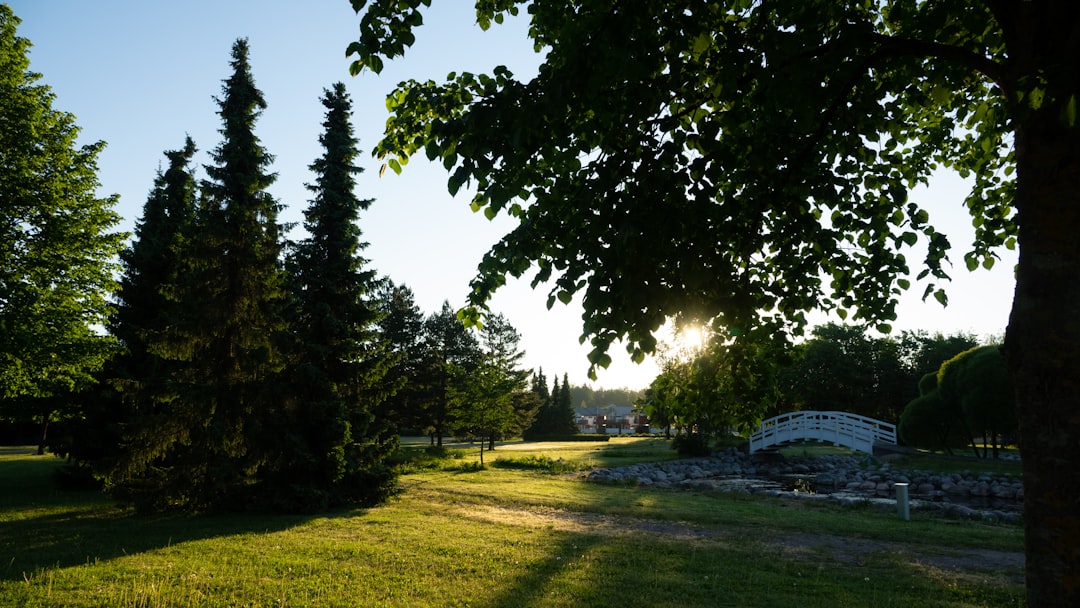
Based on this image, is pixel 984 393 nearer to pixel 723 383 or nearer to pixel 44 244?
pixel 723 383

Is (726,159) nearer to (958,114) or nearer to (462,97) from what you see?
(462,97)

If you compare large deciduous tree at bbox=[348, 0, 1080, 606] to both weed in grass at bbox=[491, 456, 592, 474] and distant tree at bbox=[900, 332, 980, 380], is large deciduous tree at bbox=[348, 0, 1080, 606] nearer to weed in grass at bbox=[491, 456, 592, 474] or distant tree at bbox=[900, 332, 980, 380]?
weed in grass at bbox=[491, 456, 592, 474]

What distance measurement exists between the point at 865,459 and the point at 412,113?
107 feet

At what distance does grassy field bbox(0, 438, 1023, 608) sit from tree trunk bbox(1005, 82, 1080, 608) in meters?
4.36

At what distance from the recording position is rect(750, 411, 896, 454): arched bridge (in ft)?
113

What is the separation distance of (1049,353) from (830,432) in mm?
35893

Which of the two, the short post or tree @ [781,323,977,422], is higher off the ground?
tree @ [781,323,977,422]

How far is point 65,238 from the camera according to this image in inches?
619

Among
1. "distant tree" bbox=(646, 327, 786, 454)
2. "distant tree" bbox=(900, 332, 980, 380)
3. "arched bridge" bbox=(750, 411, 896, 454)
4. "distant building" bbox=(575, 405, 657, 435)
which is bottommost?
"distant building" bbox=(575, 405, 657, 435)

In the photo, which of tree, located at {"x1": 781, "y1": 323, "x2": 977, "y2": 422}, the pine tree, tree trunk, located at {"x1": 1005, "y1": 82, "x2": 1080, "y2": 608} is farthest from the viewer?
the pine tree

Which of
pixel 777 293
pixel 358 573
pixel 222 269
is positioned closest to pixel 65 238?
pixel 222 269

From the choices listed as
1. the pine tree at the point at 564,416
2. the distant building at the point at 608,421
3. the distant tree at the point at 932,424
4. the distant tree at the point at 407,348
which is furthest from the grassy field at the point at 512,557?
the distant building at the point at 608,421

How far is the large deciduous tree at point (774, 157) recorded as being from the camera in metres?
3.33

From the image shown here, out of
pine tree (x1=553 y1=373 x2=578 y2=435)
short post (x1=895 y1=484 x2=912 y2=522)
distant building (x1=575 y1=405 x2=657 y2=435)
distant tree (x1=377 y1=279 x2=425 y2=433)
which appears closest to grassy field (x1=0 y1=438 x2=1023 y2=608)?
short post (x1=895 y1=484 x2=912 y2=522)
